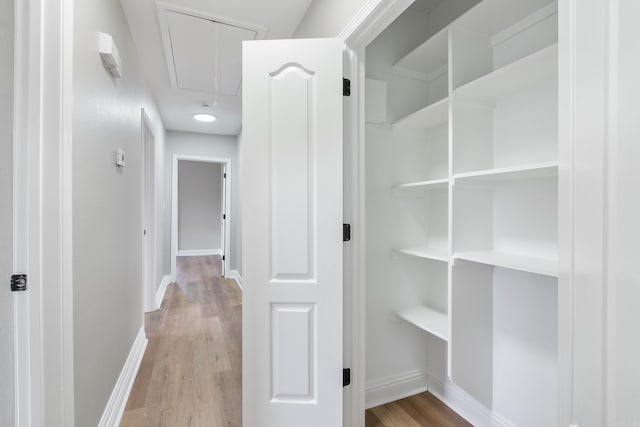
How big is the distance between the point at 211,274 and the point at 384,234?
438 centimetres

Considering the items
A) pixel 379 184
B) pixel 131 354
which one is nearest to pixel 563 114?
pixel 379 184

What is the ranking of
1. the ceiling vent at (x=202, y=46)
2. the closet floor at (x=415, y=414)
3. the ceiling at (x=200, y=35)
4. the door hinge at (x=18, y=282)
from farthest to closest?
the ceiling vent at (x=202, y=46) < the ceiling at (x=200, y=35) < the closet floor at (x=415, y=414) < the door hinge at (x=18, y=282)

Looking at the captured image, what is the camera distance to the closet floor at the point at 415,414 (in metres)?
1.74

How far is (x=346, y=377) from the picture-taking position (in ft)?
5.04

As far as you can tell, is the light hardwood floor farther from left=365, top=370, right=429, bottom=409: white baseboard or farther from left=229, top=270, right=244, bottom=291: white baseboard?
left=229, top=270, right=244, bottom=291: white baseboard

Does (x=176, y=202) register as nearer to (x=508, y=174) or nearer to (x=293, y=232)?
(x=293, y=232)

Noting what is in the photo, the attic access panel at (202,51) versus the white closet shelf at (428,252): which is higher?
the attic access panel at (202,51)

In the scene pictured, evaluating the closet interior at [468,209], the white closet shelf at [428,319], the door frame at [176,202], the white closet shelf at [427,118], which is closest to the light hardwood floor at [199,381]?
the closet interior at [468,209]

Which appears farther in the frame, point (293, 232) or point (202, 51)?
point (202, 51)

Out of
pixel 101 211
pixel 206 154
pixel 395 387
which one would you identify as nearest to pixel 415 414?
pixel 395 387

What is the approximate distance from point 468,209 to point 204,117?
3764 millimetres

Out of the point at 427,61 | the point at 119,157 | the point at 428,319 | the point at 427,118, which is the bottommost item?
the point at 428,319

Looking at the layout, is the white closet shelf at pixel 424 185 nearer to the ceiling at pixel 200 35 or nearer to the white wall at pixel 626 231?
the white wall at pixel 626 231

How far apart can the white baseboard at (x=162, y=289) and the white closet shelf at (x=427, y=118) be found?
3490 millimetres
